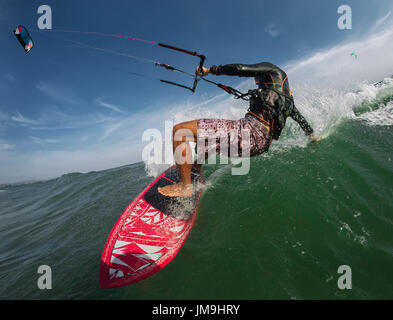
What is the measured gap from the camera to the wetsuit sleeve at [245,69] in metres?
3.00

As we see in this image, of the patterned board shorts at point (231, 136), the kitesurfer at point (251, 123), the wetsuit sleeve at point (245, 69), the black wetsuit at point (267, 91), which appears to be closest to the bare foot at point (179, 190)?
the kitesurfer at point (251, 123)

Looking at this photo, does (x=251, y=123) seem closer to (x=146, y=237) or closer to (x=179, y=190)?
(x=179, y=190)

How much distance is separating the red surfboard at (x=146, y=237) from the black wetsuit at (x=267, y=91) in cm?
265

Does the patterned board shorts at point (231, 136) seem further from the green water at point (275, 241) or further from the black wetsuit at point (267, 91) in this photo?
the green water at point (275, 241)

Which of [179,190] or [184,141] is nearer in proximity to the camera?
[184,141]

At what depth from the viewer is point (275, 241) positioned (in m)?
2.58

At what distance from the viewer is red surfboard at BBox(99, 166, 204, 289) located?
2.82 meters

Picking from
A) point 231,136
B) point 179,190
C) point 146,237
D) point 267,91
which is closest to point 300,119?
point 267,91

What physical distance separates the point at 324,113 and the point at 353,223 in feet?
19.6

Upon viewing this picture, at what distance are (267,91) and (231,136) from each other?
1.06 metres

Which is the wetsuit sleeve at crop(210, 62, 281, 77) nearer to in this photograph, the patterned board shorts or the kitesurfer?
the kitesurfer

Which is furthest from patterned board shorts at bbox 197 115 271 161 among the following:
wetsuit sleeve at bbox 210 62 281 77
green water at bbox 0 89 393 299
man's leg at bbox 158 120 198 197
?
green water at bbox 0 89 393 299

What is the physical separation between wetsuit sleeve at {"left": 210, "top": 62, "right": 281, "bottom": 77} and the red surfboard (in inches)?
117
